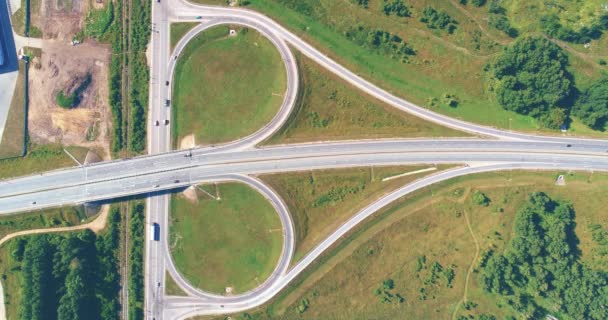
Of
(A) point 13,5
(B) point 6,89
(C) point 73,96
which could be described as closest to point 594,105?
(C) point 73,96

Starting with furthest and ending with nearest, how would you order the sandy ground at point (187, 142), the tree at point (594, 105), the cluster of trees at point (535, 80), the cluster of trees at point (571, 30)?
1. the sandy ground at point (187, 142)
2. the cluster of trees at point (571, 30)
3. the tree at point (594, 105)
4. the cluster of trees at point (535, 80)

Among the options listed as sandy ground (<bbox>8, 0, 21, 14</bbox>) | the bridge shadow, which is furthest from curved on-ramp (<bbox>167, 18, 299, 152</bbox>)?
sandy ground (<bbox>8, 0, 21, 14</bbox>)

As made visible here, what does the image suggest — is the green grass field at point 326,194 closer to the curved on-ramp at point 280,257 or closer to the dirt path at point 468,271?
the curved on-ramp at point 280,257

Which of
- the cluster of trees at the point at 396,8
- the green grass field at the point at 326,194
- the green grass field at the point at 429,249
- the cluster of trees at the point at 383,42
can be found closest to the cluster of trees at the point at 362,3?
the cluster of trees at the point at 396,8

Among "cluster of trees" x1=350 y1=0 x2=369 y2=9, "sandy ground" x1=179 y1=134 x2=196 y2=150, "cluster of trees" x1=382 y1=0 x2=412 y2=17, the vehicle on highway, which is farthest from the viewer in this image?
"sandy ground" x1=179 y1=134 x2=196 y2=150

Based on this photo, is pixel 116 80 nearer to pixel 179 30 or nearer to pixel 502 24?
pixel 179 30

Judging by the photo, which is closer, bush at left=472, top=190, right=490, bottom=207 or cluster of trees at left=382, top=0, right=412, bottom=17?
bush at left=472, top=190, right=490, bottom=207

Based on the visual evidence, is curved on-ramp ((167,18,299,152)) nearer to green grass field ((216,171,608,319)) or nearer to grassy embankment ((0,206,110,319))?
green grass field ((216,171,608,319))
